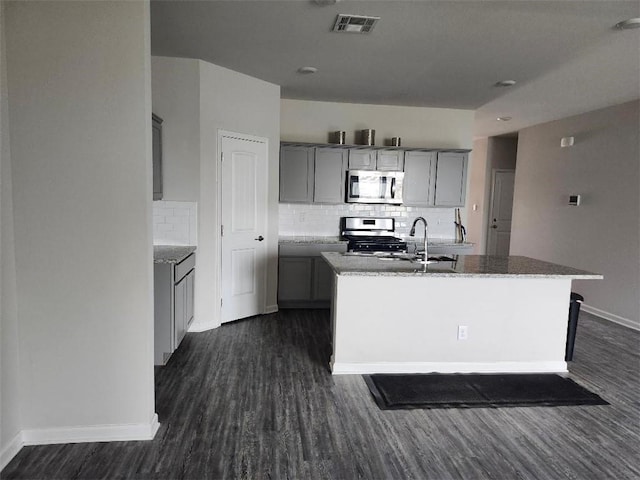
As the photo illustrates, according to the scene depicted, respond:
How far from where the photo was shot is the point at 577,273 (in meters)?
3.38

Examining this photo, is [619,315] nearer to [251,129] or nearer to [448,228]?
[448,228]

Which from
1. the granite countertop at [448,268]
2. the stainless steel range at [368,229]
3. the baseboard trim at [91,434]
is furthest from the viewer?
the stainless steel range at [368,229]

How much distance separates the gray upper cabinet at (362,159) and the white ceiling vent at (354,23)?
2.26 m

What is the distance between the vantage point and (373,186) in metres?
5.50

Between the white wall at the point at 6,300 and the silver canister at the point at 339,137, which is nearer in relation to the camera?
the white wall at the point at 6,300

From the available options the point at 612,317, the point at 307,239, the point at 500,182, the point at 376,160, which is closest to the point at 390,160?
the point at 376,160

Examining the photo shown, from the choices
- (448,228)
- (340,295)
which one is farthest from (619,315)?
(340,295)

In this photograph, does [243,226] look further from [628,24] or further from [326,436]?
[628,24]

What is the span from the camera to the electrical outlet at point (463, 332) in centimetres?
342

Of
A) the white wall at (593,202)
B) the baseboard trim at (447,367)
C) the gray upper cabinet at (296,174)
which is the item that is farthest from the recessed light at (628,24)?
the gray upper cabinet at (296,174)

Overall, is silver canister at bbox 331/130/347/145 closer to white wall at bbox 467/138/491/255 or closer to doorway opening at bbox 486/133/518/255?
white wall at bbox 467/138/491/255

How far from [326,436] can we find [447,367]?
4.53ft

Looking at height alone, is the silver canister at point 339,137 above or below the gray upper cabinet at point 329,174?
above

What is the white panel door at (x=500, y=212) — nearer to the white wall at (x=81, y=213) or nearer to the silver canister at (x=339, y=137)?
the silver canister at (x=339, y=137)
